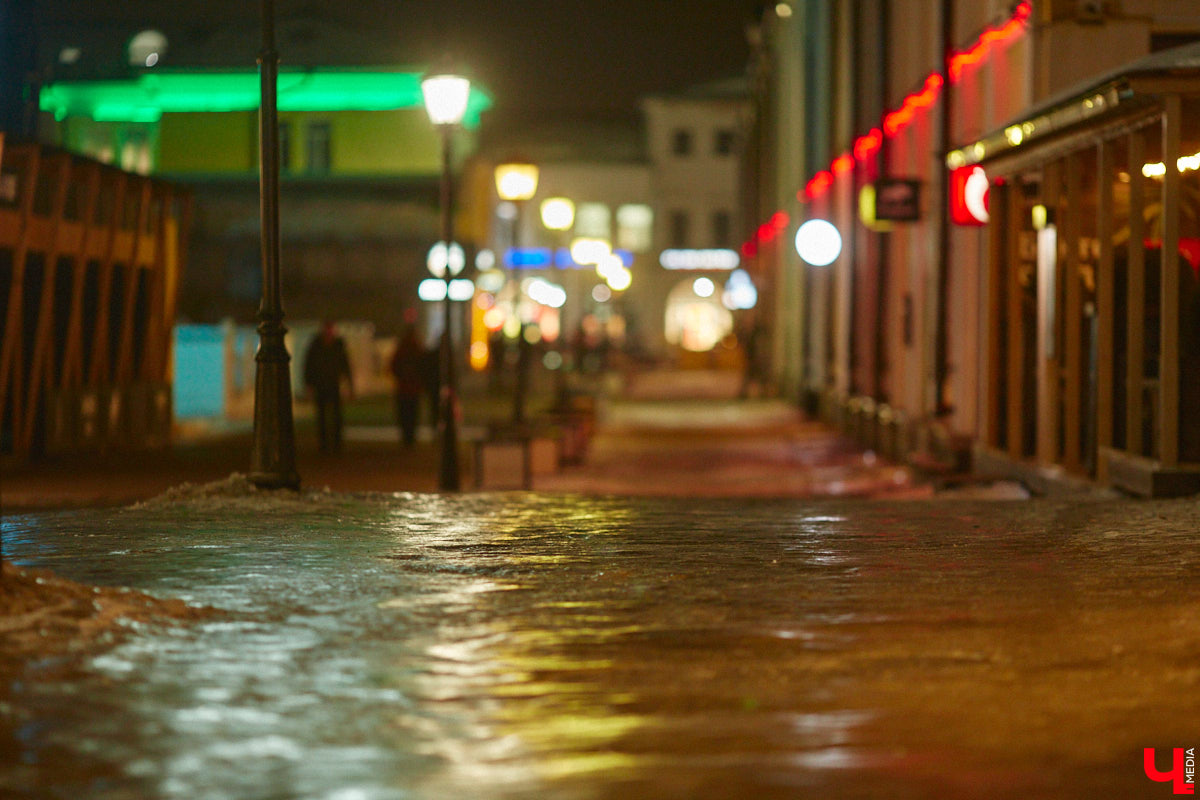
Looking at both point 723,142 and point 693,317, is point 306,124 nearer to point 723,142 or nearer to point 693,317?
point 693,317

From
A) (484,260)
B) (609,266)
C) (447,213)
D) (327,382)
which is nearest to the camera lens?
(447,213)

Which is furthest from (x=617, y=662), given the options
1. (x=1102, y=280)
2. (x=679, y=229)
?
(x=679, y=229)

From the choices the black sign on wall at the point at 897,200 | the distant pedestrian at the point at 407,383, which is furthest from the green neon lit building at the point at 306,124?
the black sign on wall at the point at 897,200

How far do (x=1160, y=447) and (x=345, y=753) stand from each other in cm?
815

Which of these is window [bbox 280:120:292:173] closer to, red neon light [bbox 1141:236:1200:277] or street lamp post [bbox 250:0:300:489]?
street lamp post [bbox 250:0:300:489]

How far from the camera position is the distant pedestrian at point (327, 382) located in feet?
80.7

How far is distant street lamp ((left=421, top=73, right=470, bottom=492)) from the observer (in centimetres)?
1708

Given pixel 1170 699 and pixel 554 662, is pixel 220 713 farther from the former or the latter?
pixel 1170 699

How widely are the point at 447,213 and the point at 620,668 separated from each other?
36.8 ft

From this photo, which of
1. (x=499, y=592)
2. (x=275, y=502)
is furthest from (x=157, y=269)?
(x=499, y=592)

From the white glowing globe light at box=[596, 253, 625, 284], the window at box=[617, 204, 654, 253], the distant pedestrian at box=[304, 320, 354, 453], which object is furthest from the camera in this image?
the window at box=[617, 204, 654, 253]

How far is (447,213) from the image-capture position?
17.4 m

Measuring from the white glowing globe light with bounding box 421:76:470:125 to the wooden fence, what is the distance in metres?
5.01

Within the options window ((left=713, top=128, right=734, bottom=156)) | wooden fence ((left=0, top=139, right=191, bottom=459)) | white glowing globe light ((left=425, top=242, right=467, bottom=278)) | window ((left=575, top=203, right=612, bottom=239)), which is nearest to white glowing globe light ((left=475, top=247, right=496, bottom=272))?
white glowing globe light ((left=425, top=242, right=467, bottom=278))
